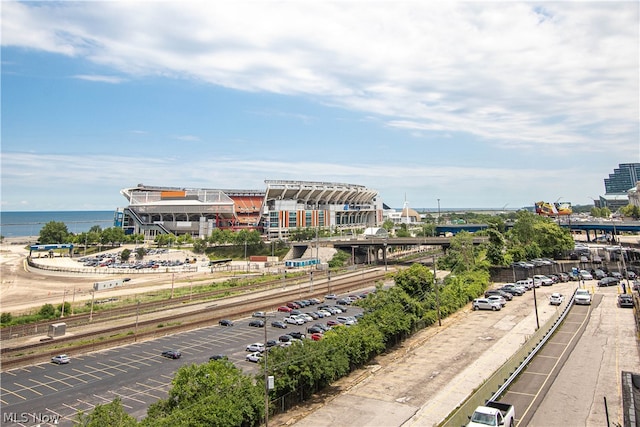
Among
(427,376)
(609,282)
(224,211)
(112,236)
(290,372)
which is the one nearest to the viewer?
(290,372)

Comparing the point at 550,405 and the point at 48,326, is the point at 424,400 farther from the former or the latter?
the point at 48,326

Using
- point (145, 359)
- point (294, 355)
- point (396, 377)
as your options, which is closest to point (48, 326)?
point (145, 359)

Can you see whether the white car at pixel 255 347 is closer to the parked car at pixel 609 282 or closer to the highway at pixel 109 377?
the highway at pixel 109 377

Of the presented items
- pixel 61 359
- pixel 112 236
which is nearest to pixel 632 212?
pixel 61 359

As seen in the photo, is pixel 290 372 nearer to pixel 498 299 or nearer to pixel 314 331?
pixel 314 331

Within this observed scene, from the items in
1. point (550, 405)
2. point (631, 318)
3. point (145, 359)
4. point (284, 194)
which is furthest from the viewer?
point (284, 194)

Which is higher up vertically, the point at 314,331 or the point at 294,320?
the point at 314,331

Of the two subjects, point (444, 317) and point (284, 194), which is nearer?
point (444, 317)
